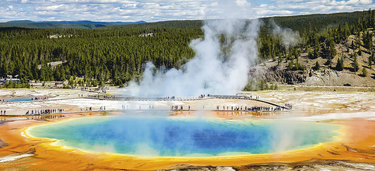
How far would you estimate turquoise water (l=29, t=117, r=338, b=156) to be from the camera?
35.0 meters

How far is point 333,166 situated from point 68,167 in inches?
824

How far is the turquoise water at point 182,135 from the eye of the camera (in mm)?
35031

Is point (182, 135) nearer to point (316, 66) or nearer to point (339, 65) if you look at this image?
point (316, 66)

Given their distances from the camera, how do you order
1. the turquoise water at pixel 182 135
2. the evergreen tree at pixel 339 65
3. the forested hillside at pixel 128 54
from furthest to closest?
1. the forested hillside at pixel 128 54
2. the evergreen tree at pixel 339 65
3. the turquoise water at pixel 182 135

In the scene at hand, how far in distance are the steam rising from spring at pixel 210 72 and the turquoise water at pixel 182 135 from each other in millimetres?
20710

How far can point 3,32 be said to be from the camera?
18938cm

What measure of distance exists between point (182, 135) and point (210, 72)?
3493 cm

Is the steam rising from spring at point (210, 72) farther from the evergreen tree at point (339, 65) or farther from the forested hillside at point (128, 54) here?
the evergreen tree at point (339, 65)

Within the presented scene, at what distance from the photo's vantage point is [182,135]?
40656 mm

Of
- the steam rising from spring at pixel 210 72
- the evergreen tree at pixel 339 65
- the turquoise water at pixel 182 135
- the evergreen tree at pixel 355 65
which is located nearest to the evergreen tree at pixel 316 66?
the evergreen tree at pixel 339 65

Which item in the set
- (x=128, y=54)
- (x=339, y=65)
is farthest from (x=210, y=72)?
(x=128, y=54)

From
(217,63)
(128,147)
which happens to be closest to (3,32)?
(217,63)

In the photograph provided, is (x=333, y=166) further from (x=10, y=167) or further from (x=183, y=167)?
(x=10, y=167)

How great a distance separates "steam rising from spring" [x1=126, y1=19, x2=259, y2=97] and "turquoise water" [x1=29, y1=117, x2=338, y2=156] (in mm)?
20710
